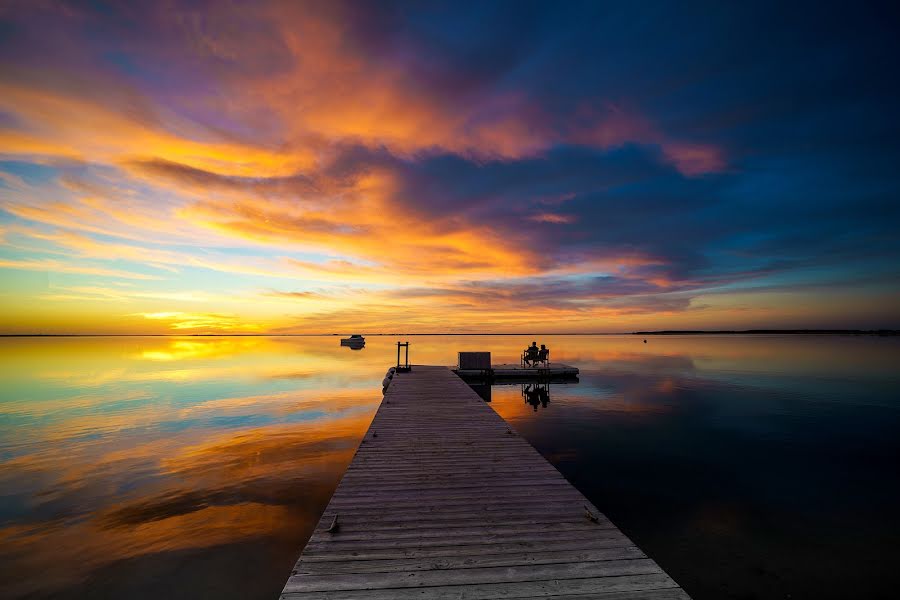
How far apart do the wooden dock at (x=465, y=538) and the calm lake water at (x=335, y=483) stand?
300 cm

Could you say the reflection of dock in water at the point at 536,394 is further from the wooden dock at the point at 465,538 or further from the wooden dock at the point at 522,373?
the wooden dock at the point at 465,538

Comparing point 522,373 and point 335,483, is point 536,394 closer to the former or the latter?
point 522,373

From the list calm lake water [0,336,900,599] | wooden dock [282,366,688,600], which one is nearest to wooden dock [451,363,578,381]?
calm lake water [0,336,900,599]

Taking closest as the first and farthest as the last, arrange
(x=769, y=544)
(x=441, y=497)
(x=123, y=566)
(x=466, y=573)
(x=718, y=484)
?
1. (x=466, y=573)
2. (x=441, y=497)
3. (x=123, y=566)
4. (x=769, y=544)
5. (x=718, y=484)

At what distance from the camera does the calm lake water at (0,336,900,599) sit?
8133mm

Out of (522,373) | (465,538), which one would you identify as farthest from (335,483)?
(522,373)

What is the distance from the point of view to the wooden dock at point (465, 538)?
15.7 feet

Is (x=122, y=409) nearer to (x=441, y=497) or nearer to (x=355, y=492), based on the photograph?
(x=355, y=492)

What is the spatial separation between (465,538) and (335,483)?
831 cm

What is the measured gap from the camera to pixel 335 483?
1275cm

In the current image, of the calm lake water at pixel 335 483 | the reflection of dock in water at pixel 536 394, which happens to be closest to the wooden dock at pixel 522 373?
the reflection of dock in water at pixel 536 394

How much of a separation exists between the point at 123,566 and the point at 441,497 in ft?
23.9

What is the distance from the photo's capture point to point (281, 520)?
10383 mm

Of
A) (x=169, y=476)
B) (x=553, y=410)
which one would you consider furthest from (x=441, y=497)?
(x=553, y=410)
